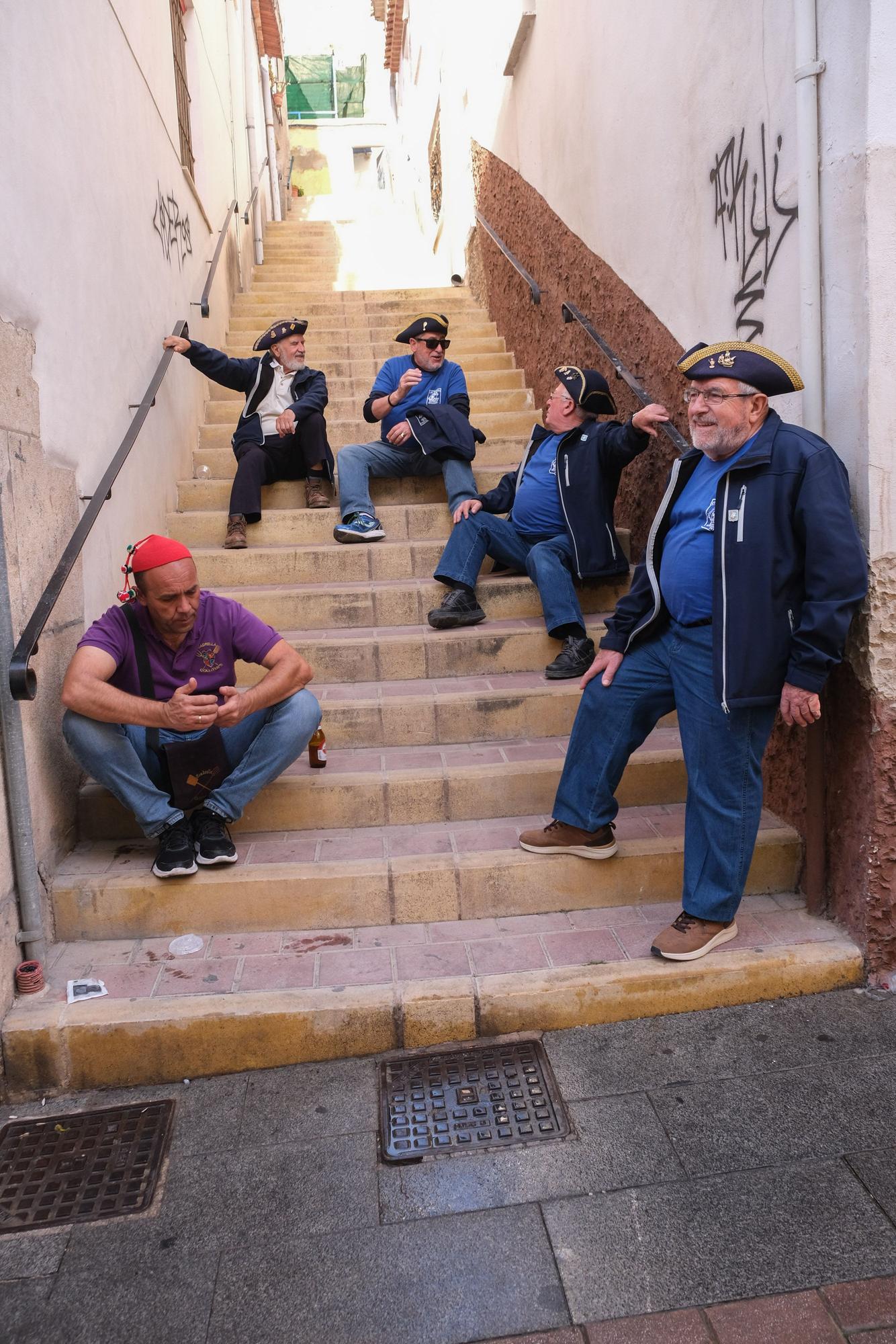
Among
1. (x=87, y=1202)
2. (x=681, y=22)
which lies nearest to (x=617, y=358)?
(x=681, y=22)

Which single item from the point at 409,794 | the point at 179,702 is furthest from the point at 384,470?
the point at 179,702

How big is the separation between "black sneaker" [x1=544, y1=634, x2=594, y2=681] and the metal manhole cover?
242 centimetres

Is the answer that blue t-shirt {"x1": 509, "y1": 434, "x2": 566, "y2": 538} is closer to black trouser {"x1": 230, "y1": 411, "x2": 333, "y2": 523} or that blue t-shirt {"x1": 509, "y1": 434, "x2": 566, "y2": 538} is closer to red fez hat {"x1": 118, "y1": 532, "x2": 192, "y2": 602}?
black trouser {"x1": 230, "y1": 411, "x2": 333, "y2": 523}

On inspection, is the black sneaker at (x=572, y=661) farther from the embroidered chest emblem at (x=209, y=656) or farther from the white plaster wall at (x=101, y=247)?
the white plaster wall at (x=101, y=247)

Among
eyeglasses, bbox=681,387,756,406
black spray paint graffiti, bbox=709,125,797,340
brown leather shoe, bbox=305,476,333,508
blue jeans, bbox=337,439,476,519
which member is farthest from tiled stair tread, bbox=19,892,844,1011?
brown leather shoe, bbox=305,476,333,508

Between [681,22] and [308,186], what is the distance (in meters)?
29.6

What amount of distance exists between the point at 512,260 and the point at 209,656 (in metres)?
5.41

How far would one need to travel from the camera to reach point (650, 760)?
154 inches

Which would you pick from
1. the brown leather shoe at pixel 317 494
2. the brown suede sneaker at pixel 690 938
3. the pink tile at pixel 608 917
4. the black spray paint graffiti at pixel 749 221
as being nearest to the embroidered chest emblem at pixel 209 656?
the pink tile at pixel 608 917

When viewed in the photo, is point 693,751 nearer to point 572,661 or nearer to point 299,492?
point 572,661

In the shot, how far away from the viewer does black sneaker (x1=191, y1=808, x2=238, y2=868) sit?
3.38 meters

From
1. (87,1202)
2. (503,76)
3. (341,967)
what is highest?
(503,76)

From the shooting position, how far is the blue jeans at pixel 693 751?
117 inches

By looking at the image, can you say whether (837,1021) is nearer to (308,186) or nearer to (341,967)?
(341,967)
